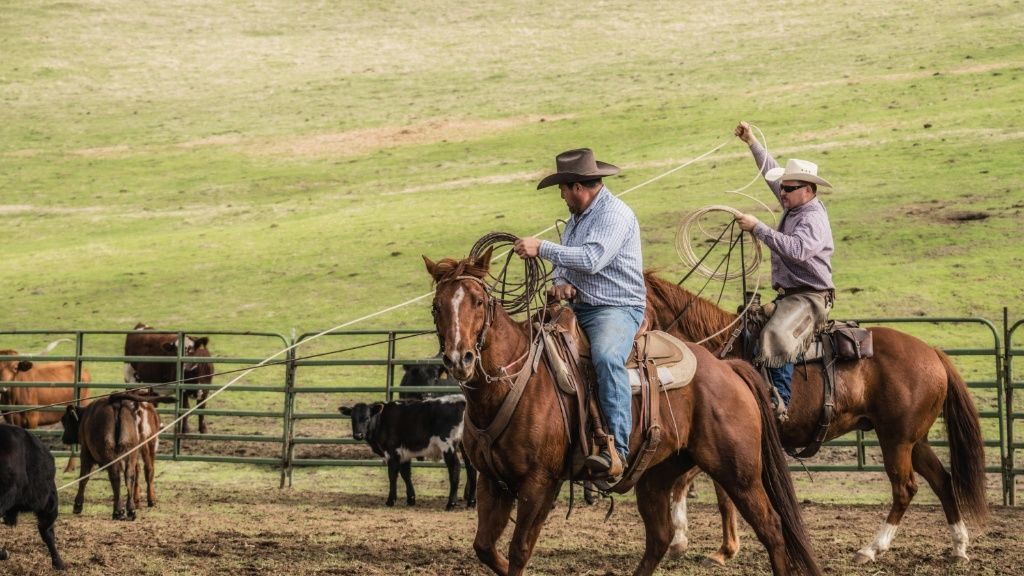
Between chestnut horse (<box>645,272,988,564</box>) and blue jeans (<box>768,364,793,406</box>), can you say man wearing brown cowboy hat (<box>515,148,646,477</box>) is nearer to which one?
chestnut horse (<box>645,272,988,564</box>)

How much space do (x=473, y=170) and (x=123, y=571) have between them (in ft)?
86.1

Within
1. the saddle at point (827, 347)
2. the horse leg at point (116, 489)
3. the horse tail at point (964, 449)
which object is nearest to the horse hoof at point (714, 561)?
the saddle at point (827, 347)

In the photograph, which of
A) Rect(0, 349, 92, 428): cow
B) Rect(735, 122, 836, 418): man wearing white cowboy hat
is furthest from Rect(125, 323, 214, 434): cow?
Rect(735, 122, 836, 418): man wearing white cowboy hat

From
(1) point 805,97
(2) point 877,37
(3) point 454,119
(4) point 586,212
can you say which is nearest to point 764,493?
(4) point 586,212

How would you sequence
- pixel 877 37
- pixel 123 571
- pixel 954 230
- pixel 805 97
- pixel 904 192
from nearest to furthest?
pixel 123 571 → pixel 954 230 → pixel 904 192 → pixel 805 97 → pixel 877 37

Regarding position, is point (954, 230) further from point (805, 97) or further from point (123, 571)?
point (123, 571)

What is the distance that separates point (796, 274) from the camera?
7871 mm

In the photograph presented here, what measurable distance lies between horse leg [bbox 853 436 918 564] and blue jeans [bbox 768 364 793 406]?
2.77 ft

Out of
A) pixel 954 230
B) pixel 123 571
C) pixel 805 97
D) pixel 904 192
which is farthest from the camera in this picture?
pixel 805 97

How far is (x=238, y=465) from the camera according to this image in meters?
13.7

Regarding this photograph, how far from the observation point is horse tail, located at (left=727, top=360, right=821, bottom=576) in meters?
6.45

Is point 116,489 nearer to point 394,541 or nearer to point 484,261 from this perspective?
point 394,541

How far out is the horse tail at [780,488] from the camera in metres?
6.45

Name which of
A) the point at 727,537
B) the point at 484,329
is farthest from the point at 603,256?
the point at 727,537
